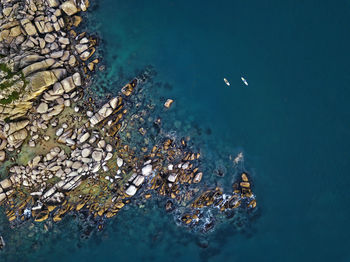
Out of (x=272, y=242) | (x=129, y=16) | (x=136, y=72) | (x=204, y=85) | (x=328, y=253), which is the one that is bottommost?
(x=328, y=253)

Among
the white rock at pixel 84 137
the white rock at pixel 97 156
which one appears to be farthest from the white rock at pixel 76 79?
the white rock at pixel 97 156

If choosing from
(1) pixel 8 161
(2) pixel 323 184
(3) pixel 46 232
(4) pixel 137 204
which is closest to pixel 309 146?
(2) pixel 323 184

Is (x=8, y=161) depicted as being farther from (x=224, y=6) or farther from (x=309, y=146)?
(x=309, y=146)

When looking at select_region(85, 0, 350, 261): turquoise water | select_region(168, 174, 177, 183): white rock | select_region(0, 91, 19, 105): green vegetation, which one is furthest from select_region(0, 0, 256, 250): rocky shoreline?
select_region(85, 0, 350, 261): turquoise water

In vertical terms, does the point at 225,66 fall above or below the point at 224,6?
below

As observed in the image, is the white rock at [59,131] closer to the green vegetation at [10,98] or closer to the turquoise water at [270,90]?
the green vegetation at [10,98]

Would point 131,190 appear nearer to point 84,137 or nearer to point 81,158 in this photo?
point 81,158
